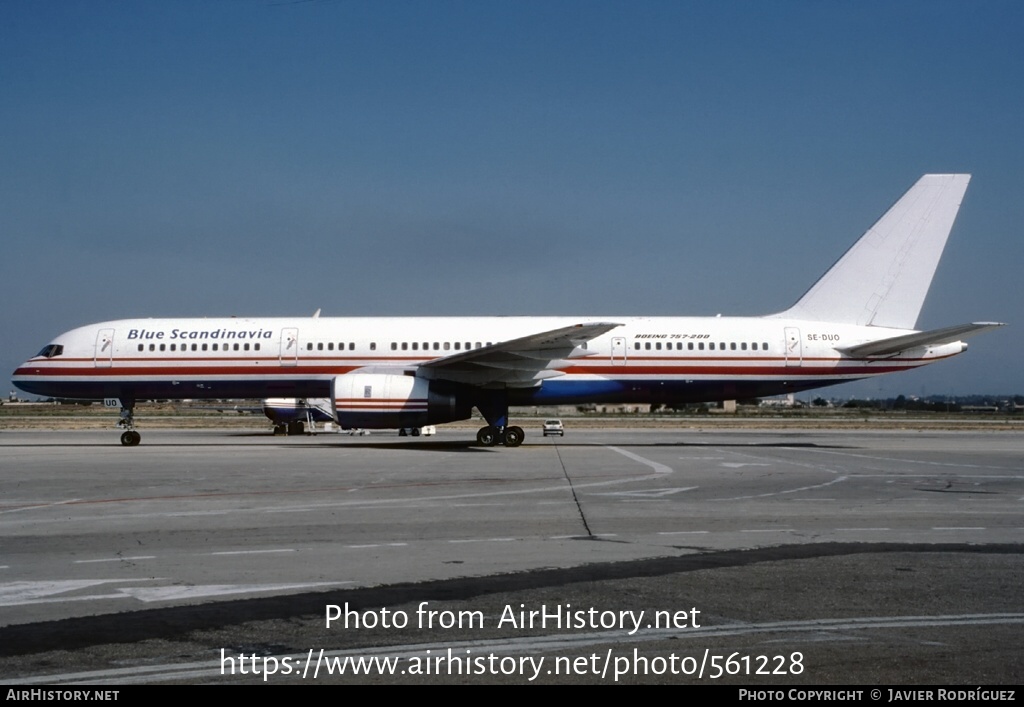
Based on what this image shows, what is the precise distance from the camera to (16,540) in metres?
10.8

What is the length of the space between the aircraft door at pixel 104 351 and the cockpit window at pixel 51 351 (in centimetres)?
131

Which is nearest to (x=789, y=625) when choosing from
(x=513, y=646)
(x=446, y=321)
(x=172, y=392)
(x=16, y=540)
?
(x=513, y=646)

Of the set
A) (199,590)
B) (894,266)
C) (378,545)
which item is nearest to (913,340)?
(894,266)

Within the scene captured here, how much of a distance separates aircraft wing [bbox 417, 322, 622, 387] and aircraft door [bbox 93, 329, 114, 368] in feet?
34.0

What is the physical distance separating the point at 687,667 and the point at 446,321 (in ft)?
83.0

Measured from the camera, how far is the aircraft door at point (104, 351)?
101 feet

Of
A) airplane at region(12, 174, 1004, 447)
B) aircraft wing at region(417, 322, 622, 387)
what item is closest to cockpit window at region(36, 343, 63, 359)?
airplane at region(12, 174, 1004, 447)

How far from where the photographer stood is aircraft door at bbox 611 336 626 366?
2969 cm

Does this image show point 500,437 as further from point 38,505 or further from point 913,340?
point 38,505

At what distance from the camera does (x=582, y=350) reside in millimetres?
29516

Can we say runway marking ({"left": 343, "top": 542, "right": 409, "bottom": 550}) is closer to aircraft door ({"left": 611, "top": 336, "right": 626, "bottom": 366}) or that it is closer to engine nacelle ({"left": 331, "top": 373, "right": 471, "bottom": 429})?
engine nacelle ({"left": 331, "top": 373, "right": 471, "bottom": 429})

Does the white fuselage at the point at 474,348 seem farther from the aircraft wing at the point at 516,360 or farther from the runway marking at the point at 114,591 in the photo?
the runway marking at the point at 114,591

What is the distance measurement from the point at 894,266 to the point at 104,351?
981 inches

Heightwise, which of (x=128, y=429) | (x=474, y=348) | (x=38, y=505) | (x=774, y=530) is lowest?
(x=774, y=530)
